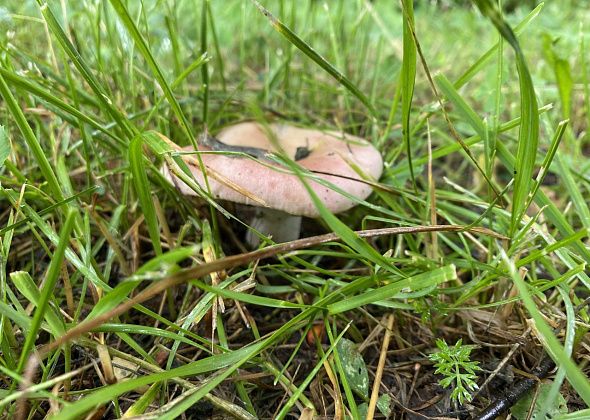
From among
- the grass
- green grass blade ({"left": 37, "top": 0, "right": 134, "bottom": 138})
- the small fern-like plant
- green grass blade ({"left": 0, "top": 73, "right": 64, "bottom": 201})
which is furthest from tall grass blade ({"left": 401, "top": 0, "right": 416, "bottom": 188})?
green grass blade ({"left": 0, "top": 73, "right": 64, "bottom": 201})

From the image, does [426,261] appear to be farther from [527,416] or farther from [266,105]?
[266,105]

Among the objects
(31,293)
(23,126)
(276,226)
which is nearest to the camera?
(31,293)

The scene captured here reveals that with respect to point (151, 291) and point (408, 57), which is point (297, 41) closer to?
point (408, 57)

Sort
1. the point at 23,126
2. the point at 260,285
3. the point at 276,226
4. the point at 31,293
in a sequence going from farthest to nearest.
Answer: the point at 276,226, the point at 260,285, the point at 23,126, the point at 31,293

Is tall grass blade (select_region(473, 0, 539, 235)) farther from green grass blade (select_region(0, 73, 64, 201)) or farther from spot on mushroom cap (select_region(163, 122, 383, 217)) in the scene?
green grass blade (select_region(0, 73, 64, 201))

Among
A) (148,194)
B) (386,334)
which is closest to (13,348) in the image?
(148,194)

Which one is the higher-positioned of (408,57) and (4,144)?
(408,57)

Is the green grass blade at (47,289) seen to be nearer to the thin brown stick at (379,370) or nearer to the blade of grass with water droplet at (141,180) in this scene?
the blade of grass with water droplet at (141,180)

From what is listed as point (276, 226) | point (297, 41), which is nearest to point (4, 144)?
point (297, 41)
